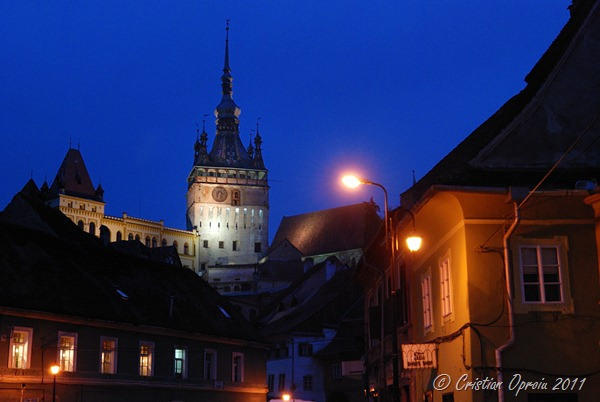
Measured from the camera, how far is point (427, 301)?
72.1 ft

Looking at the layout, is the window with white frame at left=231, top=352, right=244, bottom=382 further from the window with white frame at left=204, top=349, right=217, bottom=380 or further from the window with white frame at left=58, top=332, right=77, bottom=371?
the window with white frame at left=58, top=332, right=77, bottom=371

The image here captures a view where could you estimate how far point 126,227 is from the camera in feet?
518

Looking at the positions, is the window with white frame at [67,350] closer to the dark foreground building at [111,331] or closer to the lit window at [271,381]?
the dark foreground building at [111,331]

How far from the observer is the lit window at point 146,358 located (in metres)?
37.7

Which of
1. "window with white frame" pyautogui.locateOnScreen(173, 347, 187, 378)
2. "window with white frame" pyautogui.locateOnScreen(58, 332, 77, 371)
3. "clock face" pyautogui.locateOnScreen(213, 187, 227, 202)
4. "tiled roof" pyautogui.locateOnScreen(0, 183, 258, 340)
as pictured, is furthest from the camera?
"clock face" pyautogui.locateOnScreen(213, 187, 227, 202)

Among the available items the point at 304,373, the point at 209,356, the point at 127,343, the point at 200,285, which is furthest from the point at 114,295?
the point at 304,373

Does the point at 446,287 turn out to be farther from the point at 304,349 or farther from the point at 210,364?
the point at 304,349

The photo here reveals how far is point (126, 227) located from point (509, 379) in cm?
14489

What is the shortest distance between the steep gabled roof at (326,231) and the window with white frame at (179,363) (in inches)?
3903

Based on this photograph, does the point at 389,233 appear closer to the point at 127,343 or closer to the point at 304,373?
the point at 127,343

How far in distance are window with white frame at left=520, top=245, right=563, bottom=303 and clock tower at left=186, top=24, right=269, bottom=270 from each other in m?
142

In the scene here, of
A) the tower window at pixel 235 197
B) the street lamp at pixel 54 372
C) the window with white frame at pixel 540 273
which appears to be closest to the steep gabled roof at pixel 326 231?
the tower window at pixel 235 197

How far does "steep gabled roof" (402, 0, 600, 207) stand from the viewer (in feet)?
60.1

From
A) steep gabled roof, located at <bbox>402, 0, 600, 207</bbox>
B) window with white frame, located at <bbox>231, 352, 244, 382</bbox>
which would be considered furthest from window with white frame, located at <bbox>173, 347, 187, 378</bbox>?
steep gabled roof, located at <bbox>402, 0, 600, 207</bbox>
